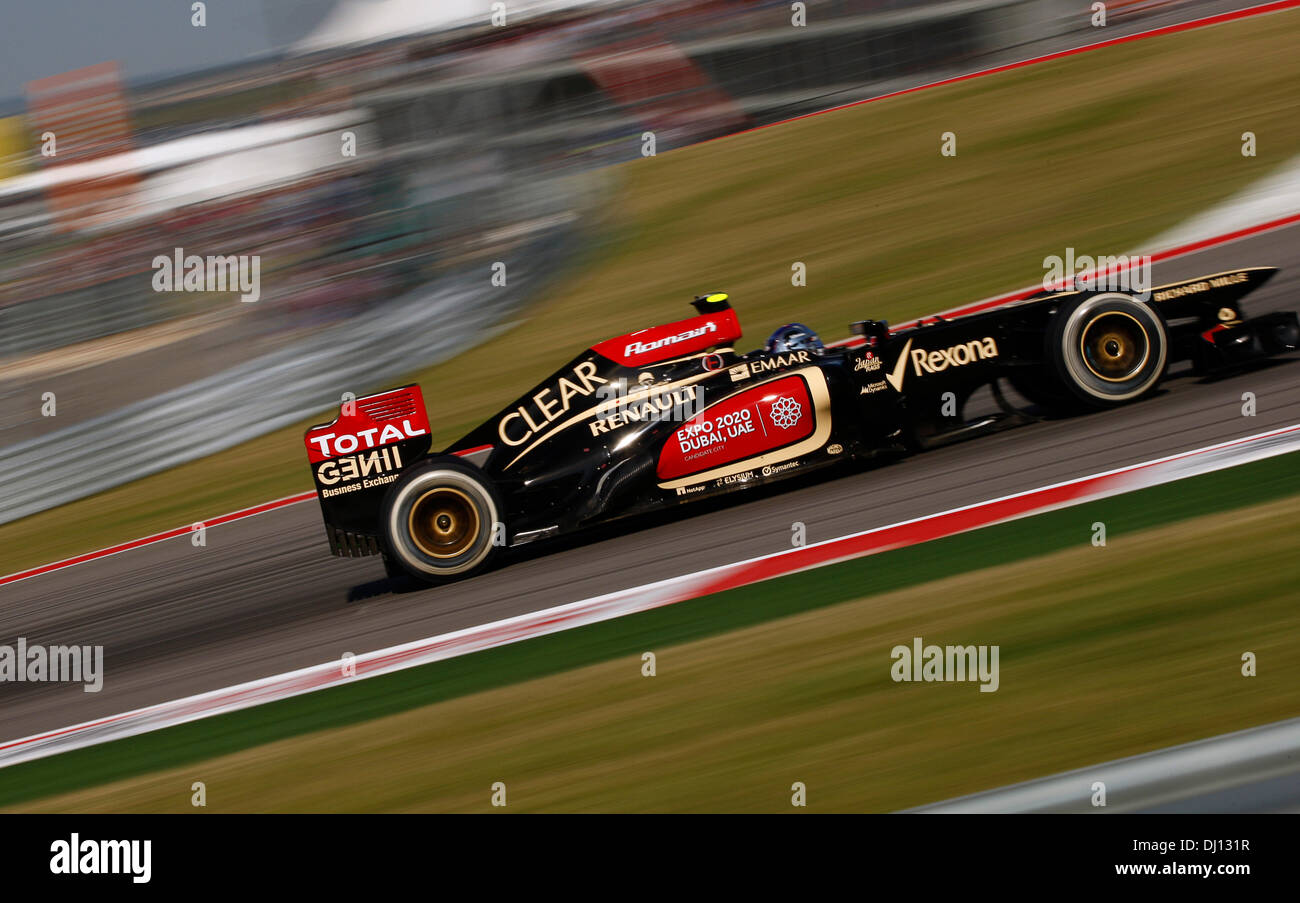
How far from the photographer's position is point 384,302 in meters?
14.3

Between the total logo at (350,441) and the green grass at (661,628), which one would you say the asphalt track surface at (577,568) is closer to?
the green grass at (661,628)

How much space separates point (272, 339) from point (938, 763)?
455 inches

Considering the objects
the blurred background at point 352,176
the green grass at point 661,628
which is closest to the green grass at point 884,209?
the blurred background at point 352,176

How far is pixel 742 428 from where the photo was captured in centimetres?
652

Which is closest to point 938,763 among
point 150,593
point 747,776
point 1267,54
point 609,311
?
point 747,776

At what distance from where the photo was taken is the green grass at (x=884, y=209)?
11.2 m

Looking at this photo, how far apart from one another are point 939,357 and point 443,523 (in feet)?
9.05

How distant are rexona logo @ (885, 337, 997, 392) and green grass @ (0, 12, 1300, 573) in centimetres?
410

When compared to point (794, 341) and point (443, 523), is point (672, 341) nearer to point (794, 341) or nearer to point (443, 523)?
point (794, 341)

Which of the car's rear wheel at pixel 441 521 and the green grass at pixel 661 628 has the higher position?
the car's rear wheel at pixel 441 521

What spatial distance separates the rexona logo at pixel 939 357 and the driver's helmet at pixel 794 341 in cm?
43

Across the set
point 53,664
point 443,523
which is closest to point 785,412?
point 443,523

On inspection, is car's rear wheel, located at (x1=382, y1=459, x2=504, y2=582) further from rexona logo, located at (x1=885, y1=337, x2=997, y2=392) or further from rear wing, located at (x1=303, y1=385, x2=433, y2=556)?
rexona logo, located at (x1=885, y1=337, x2=997, y2=392)
